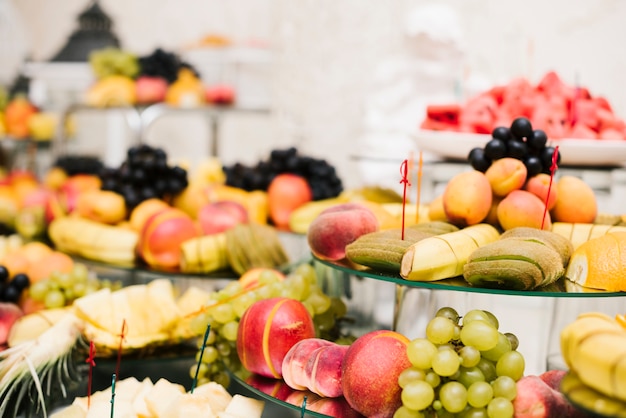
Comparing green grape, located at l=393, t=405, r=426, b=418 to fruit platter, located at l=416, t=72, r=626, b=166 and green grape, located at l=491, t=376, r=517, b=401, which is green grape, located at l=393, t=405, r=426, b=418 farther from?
fruit platter, located at l=416, t=72, r=626, b=166

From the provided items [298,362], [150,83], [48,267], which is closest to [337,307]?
[298,362]

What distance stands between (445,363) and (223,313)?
16.1 inches

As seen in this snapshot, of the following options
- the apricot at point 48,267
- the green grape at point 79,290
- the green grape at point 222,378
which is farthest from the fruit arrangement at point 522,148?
the apricot at point 48,267

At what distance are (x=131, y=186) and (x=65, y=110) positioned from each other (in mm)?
934

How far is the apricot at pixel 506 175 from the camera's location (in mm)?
924

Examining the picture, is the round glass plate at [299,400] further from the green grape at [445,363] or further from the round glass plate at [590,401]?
the round glass plate at [590,401]

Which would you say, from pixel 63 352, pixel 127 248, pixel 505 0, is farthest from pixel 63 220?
pixel 505 0

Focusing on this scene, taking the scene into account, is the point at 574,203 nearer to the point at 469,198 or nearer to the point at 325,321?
the point at 469,198

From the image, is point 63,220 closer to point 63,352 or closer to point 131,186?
point 131,186

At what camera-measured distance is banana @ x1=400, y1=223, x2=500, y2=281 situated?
778 millimetres

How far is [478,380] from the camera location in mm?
685

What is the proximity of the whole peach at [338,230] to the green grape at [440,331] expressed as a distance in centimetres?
23

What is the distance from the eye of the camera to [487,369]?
0.71 meters

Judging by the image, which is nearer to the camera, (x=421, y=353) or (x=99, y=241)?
(x=421, y=353)
